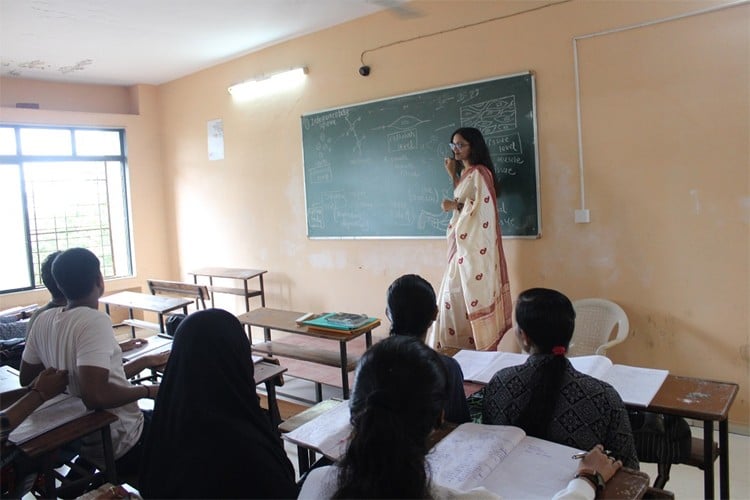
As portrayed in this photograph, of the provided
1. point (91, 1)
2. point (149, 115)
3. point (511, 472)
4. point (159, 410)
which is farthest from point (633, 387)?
point (149, 115)

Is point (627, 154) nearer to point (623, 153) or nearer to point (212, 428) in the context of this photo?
point (623, 153)

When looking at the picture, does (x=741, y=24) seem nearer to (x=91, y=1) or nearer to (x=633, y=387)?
(x=633, y=387)

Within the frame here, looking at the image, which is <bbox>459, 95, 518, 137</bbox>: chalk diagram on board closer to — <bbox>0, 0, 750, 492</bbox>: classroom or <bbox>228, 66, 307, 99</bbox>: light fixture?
<bbox>0, 0, 750, 492</bbox>: classroom

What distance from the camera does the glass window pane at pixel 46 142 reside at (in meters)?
5.69

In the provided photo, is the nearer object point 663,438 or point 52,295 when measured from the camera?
point 663,438

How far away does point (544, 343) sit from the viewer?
1533 millimetres

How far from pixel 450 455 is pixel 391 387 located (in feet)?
1.44

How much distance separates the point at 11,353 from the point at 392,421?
296 centimetres

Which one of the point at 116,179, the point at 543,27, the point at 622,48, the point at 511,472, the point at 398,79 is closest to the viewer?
the point at 511,472

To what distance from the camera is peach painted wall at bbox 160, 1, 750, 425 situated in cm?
282

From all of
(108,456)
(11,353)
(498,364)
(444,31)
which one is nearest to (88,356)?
(108,456)

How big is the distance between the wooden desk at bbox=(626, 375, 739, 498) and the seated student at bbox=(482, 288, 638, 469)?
1.04 feet

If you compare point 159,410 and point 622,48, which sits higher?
point 622,48

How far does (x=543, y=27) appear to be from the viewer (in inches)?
130
